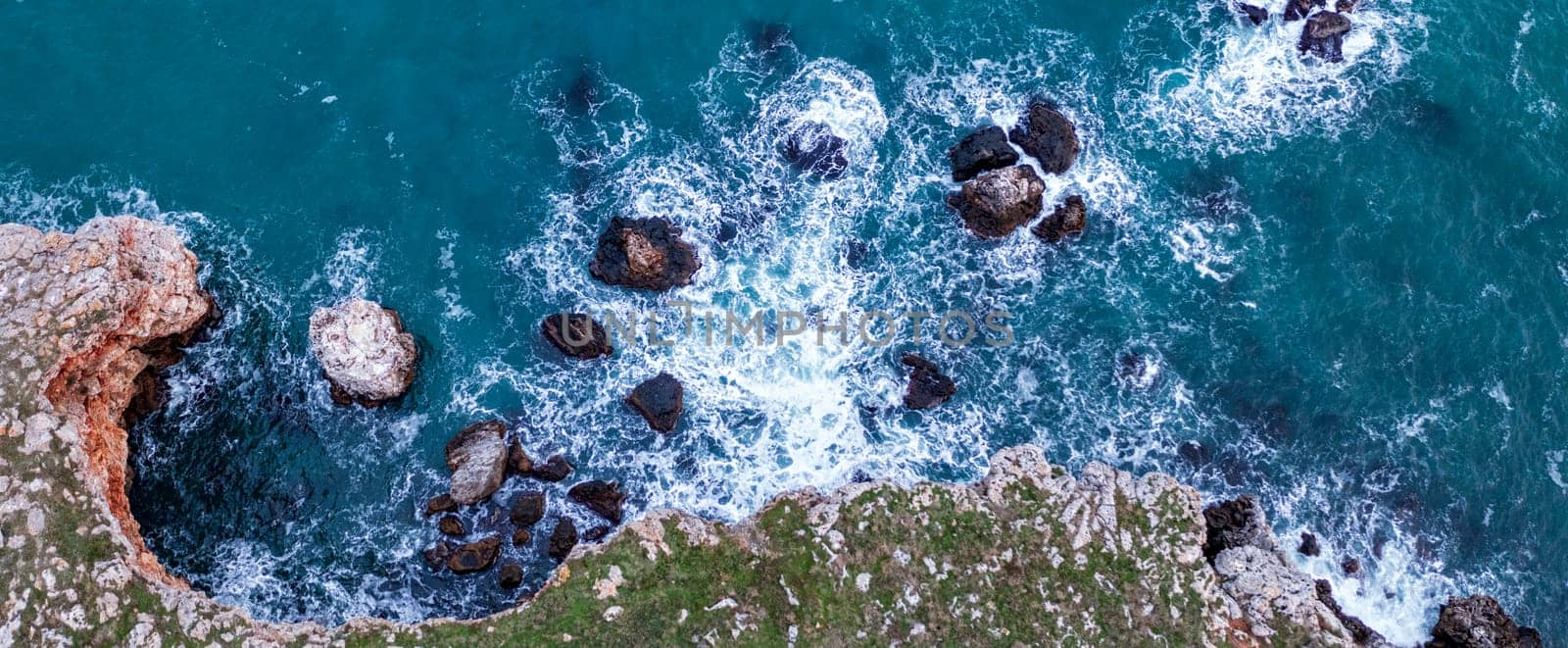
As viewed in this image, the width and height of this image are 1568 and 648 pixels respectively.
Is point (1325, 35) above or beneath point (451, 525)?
above

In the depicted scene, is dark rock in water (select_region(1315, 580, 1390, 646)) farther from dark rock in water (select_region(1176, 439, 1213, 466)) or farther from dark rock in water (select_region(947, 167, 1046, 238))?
dark rock in water (select_region(947, 167, 1046, 238))

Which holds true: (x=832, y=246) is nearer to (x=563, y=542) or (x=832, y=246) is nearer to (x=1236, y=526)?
(x=563, y=542)

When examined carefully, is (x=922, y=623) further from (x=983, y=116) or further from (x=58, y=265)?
A: (x=58, y=265)

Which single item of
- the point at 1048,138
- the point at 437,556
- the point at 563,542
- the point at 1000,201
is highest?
the point at 1048,138

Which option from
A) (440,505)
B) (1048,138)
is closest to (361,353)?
(440,505)

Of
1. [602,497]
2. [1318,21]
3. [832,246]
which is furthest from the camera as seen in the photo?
[1318,21]

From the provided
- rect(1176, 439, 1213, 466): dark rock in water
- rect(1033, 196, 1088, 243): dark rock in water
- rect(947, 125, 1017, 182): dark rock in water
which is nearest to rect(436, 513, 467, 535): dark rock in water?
rect(947, 125, 1017, 182): dark rock in water

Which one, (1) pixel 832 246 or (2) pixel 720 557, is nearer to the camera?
(2) pixel 720 557
